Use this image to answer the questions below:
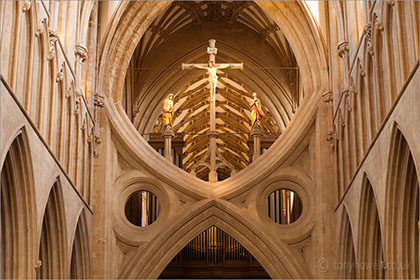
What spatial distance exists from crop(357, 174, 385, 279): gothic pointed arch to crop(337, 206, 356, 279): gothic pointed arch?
1.59m

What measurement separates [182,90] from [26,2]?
14.9 meters

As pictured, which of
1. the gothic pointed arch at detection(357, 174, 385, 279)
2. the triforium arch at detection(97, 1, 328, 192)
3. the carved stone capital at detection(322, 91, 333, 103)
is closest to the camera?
the gothic pointed arch at detection(357, 174, 385, 279)

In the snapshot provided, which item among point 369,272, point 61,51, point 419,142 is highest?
point 61,51

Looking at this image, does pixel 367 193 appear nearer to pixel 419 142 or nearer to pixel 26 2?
pixel 419 142

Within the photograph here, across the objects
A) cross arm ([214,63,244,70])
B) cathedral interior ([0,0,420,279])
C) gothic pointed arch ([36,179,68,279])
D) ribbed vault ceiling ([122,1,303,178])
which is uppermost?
ribbed vault ceiling ([122,1,303,178])

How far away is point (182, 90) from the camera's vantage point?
2669cm

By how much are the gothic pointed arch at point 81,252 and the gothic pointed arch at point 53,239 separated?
174cm

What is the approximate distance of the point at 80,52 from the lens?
52.8ft

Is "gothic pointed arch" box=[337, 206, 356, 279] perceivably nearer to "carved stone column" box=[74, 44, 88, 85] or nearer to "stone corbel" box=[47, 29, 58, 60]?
"carved stone column" box=[74, 44, 88, 85]

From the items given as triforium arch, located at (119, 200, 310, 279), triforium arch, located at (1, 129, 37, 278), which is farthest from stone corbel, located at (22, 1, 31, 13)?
triforium arch, located at (119, 200, 310, 279)

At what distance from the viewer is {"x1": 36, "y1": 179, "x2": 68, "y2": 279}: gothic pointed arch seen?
13992 millimetres

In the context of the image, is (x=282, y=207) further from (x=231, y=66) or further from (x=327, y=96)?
(x=327, y=96)

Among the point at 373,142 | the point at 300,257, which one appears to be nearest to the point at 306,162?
the point at 300,257

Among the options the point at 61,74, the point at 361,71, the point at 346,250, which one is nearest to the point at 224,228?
the point at 346,250
